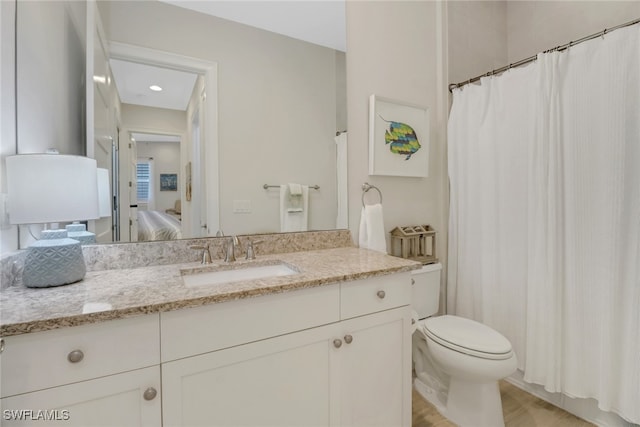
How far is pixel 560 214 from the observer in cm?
154

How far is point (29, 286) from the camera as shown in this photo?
36.4 inches

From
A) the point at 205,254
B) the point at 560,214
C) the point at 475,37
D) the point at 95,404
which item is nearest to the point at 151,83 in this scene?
the point at 205,254

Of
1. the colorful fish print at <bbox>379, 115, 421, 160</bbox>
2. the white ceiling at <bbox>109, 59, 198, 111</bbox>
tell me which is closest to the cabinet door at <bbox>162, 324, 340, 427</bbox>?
the white ceiling at <bbox>109, 59, 198, 111</bbox>

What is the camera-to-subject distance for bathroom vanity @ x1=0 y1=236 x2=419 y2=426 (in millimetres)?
723

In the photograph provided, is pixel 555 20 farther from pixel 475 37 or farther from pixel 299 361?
pixel 299 361

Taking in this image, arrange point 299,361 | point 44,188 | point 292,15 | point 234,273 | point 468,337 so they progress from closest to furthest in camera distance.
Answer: point 44,188 < point 299,361 < point 234,273 < point 468,337 < point 292,15

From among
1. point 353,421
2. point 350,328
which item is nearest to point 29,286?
point 350,328

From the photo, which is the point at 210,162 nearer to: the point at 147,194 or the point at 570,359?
the point at 147,194

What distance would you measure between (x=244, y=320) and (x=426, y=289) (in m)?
1.30

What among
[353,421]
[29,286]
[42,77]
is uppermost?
[42,77]

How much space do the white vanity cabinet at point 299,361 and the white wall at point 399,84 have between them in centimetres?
70

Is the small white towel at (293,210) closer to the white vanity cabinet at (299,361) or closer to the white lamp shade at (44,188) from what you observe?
the white vanity cabinet at (299,361)

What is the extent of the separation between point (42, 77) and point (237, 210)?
33.9 inches

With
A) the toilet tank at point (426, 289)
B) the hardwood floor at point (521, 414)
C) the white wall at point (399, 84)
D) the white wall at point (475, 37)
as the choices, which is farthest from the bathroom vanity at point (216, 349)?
the white wall at point (475, 37)
